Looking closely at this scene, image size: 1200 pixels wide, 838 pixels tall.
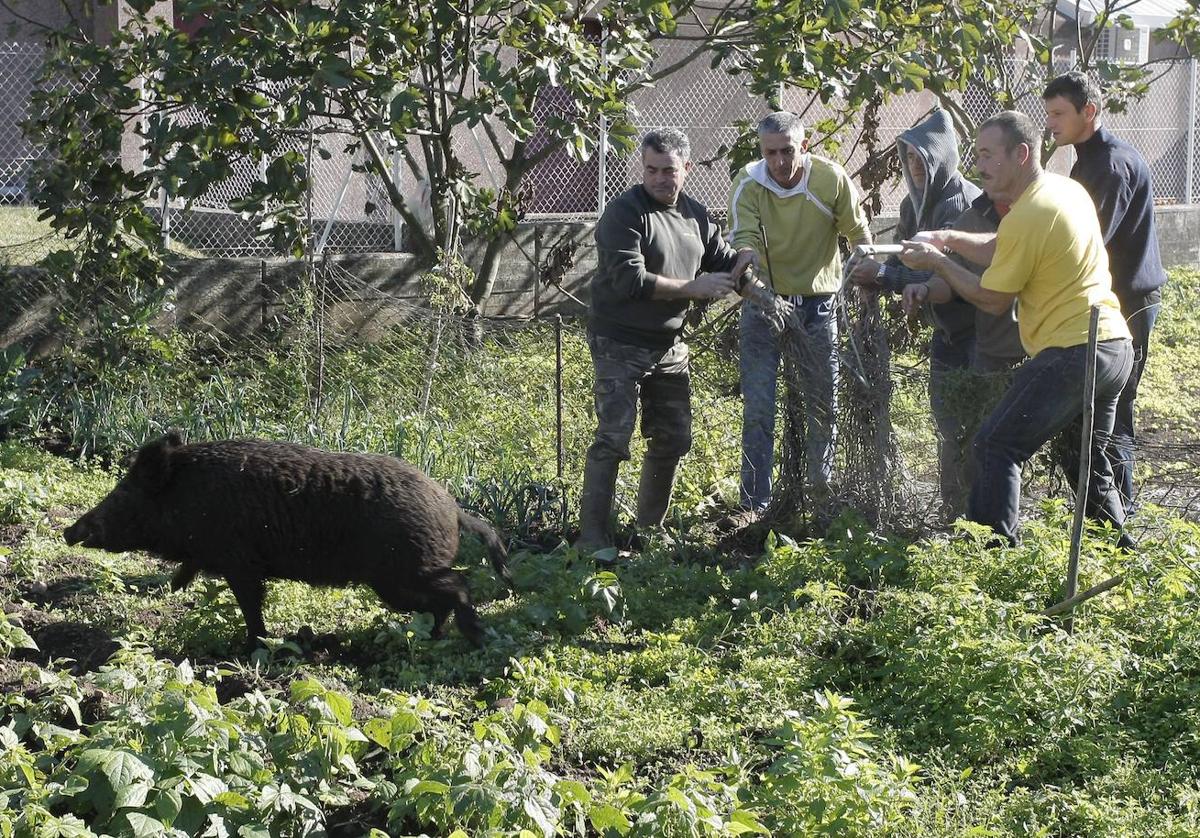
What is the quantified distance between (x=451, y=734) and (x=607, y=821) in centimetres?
69

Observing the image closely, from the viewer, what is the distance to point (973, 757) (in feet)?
15.6

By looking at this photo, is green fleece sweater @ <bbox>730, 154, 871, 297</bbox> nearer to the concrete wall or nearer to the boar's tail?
the boar's tail

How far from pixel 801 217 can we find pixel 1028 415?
2.10m

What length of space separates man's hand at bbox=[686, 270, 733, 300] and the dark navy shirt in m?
1.98

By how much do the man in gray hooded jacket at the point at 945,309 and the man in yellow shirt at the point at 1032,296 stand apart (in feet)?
2.24

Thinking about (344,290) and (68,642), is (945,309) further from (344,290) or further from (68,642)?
(344,290)

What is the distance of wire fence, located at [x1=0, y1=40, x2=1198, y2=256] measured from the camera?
486 inches

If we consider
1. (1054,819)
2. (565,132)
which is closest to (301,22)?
(565,132)

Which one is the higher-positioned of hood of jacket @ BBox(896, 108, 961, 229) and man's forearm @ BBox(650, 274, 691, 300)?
hood of jacket @ BBox(896, 108, 961, 229)

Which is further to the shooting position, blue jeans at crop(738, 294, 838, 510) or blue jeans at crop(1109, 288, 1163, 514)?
blue jeans at crop(738, 294, 838, 510)

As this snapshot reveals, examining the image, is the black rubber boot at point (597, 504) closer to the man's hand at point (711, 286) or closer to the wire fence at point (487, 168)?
the man's hand at point (711, 286)

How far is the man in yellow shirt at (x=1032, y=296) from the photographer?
5.96m

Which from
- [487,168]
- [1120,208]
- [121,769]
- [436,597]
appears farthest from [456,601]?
[487,168]

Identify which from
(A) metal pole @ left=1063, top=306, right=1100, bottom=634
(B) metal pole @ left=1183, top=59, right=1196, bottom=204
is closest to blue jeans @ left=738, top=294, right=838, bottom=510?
(A) metal pole @ left=1063, top=306, right=1100, bottom=634
